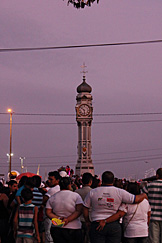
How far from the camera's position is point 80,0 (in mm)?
9492

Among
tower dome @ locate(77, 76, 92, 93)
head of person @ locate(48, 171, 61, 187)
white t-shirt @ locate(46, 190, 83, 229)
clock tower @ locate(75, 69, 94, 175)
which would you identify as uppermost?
tower dome @ locate(77, 76, 92, 93)

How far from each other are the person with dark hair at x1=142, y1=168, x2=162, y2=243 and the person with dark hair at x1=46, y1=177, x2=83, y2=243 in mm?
1952

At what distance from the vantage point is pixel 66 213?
9641 millimetres

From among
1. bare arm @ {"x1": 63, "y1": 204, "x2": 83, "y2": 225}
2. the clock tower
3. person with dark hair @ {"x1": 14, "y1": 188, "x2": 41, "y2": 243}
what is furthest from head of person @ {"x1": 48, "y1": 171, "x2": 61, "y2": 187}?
the clock tower

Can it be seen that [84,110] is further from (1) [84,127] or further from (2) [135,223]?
(2) [135,223]

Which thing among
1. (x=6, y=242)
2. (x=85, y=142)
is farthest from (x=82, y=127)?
(x=6, y=242)

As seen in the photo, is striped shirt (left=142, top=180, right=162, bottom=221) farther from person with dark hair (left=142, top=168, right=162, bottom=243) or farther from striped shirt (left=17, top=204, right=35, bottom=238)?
striped shirt (left=17, top=204, right=35, bottom=238)

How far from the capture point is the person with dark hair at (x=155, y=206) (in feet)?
35.6

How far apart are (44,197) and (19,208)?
39.6 inches

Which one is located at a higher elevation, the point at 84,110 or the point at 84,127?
the point at 84,110

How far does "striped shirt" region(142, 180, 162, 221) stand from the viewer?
10820 millimetres

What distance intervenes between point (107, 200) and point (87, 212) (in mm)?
654

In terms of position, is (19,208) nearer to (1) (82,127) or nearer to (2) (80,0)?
(2) (80,0)

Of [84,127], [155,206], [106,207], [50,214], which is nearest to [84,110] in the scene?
[84,127]
